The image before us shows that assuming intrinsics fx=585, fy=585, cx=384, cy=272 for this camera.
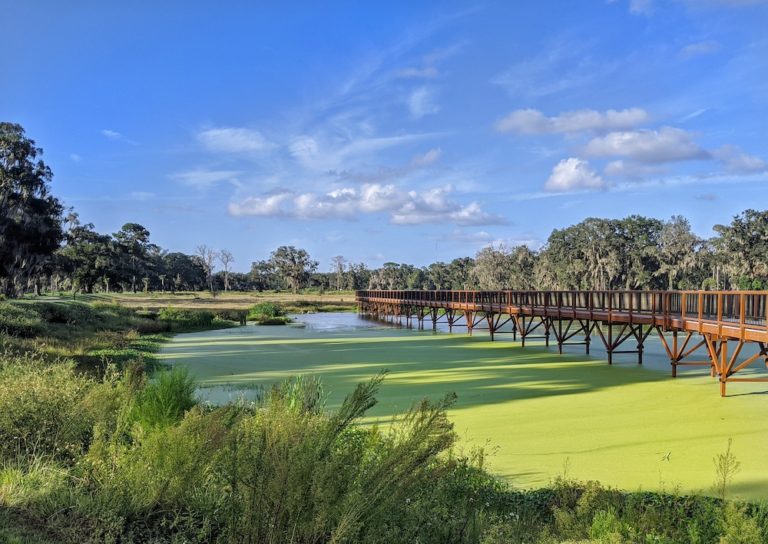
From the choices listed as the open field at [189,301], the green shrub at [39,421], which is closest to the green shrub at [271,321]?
the open field at [189,301]

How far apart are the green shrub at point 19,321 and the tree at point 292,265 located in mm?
82812

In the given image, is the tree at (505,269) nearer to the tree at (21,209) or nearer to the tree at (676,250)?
the tree at (676,250)

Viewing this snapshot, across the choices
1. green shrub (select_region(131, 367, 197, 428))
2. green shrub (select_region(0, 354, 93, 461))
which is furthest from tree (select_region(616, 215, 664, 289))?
green shrub (select_region(0, 354, 93, 461))

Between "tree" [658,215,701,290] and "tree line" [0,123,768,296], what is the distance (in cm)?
10

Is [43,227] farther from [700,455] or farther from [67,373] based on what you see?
[700,455]

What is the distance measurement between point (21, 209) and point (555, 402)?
34912 millimetres

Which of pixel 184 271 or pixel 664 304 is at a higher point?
pixel 184 271

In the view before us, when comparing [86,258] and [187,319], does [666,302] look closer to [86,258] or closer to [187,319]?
[187,319]

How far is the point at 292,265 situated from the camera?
A: 106 meters

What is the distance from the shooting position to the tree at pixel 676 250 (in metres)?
52.8

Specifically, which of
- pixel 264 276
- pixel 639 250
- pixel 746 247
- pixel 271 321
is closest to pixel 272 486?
pixel 271 321

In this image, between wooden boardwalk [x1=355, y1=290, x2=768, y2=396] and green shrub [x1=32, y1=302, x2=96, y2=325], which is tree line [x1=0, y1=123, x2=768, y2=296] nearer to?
green shrub [x1=32, y1=302, x2=96, y2=325]

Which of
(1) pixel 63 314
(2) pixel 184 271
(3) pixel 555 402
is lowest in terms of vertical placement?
(3) pixel 555 402

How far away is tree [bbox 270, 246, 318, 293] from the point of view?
105m
